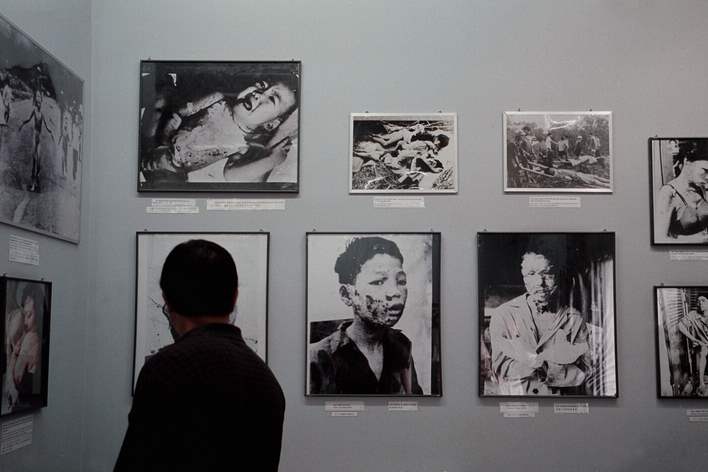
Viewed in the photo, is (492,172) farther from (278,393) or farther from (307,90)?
(278,393)

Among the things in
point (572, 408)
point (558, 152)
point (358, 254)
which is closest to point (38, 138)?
point (358, 254)

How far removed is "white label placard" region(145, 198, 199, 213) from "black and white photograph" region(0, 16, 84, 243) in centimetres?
54

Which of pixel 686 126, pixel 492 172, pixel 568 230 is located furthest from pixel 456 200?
pixel 686 126

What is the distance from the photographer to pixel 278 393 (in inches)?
134

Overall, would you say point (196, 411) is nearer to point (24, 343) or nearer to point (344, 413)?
point (24, 343)

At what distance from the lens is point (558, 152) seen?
6367 millimetres

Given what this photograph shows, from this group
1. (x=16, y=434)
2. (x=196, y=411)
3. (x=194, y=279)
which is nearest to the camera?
(x=196, y=411)

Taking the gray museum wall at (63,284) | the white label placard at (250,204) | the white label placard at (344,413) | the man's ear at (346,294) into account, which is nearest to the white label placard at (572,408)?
the white label placard at (344,413)

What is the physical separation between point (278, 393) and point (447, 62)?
3.76 metres

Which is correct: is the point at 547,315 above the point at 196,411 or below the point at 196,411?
above

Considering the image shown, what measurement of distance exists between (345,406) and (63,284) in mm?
2119

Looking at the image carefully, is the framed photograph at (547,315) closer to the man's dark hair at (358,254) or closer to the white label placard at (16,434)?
the man's dark hair at (358,254)

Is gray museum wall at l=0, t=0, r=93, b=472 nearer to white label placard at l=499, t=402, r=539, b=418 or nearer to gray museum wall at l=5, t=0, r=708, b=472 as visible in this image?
gray museum wall at l=5, t=0, r=708, b=472

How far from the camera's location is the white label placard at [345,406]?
6.21 metres
